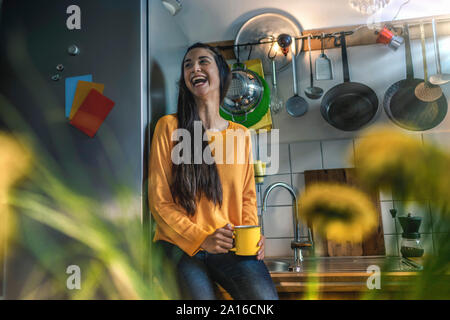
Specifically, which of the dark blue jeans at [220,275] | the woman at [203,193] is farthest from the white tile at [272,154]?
the dark blue jeans at [220,275]

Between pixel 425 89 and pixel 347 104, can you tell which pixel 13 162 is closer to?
pixel 347 104

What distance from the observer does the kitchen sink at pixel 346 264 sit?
3.55 ft

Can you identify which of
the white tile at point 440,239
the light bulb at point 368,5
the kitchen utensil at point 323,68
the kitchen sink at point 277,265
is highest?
the light bulb at point 368,5

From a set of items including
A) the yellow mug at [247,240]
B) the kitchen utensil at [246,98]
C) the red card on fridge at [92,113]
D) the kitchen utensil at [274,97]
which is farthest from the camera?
the kitchen utensil at [274,97]

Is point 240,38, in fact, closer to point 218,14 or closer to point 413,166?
point 218,14

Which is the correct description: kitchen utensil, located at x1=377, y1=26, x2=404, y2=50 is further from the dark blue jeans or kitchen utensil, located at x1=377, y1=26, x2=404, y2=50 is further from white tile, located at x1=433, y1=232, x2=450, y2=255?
the dark blue jeans

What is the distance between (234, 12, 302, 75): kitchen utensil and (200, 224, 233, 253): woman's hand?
0.83m

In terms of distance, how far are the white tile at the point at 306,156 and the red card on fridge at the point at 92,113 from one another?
77 centimetres

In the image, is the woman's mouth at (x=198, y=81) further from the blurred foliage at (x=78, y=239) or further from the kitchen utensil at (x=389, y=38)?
the kitchen utensil at (x=389, y=38)

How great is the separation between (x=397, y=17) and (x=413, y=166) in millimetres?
642

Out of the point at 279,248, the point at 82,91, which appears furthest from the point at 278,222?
the point at 82,91

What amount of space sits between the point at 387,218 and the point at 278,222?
1.34 feet

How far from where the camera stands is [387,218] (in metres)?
1.38

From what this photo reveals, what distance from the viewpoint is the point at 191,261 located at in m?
1.01
